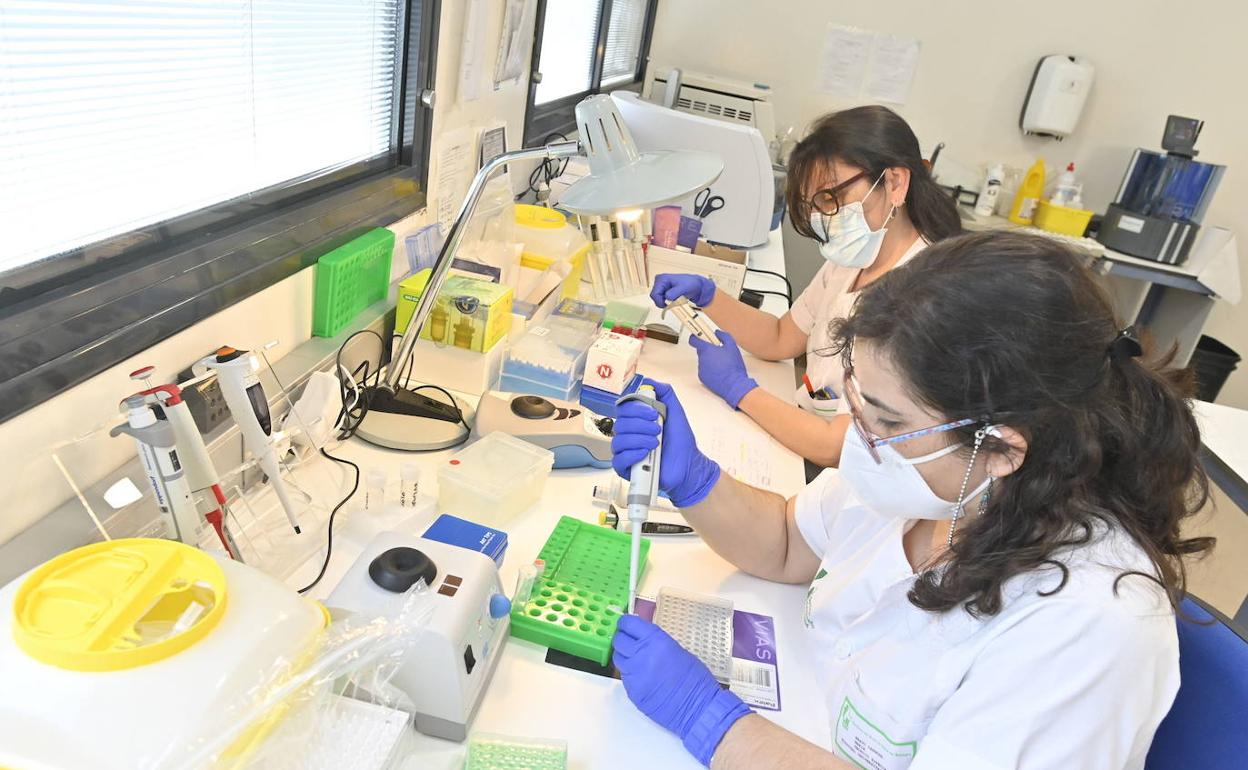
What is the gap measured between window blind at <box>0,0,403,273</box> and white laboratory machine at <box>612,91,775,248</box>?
41.8 inches

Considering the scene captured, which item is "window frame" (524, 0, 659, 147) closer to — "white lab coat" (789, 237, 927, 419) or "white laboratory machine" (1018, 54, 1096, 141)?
"white lab coat" (789, 237, 927, 419)

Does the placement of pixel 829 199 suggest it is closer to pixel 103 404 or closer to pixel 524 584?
pixel 524 584

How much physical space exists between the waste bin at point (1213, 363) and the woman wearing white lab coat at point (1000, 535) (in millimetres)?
3823

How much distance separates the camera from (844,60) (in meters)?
4.11

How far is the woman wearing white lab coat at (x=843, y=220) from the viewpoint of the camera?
5.77ft

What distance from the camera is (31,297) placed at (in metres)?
0.88

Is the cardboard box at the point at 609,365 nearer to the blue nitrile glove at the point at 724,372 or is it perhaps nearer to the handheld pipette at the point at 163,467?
the blue nitrile glove at the point at 724,372

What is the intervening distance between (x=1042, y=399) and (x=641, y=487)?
1.67 feet

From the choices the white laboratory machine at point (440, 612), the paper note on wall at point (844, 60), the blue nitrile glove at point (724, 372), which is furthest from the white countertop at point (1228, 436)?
the paper note on wall at point (844, 60)

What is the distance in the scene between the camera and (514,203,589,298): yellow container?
2.00 metres

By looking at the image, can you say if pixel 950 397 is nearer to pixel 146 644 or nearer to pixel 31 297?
pixel 146 644

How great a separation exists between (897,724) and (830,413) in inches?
36.6

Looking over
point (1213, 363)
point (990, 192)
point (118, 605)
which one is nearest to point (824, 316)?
point (118, 605)

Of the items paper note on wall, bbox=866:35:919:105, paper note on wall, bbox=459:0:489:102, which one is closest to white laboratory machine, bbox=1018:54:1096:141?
paper note on wall, bbox=866:35:919:105
